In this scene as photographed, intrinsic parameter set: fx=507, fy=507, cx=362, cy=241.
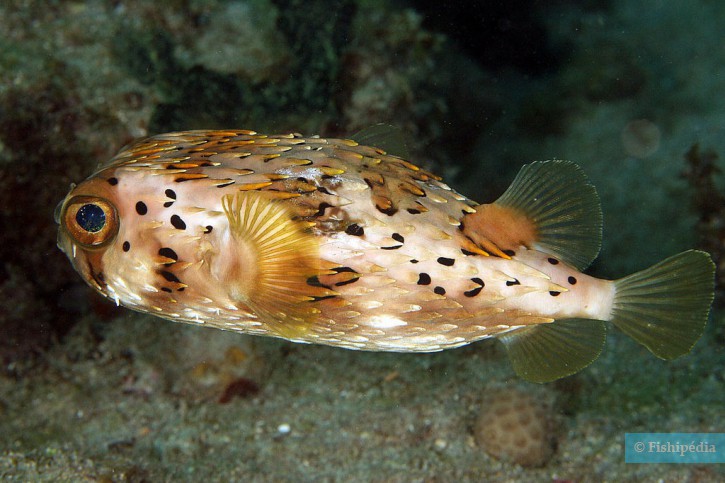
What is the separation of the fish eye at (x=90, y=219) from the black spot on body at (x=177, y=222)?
9.9 inches

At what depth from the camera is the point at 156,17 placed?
17.2 ft

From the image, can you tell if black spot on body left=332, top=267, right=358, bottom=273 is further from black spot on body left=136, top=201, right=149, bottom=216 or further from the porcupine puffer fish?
black spot on body left=136, top=201, right=149, bottom=216

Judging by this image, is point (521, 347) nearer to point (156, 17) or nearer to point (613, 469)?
point (613, 469)

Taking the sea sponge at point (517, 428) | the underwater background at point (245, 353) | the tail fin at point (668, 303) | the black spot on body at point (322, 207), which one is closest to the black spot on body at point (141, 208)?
the black spot on body at point (322, 207)

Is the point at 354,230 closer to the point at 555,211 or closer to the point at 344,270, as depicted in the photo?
the point at 344,270

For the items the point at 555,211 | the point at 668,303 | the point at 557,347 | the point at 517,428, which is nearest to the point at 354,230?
the point at 555,211

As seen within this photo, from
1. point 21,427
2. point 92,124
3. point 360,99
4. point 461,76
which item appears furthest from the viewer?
point 461,76

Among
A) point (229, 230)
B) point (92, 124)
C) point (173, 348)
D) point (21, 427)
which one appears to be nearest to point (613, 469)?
point (229, 230)

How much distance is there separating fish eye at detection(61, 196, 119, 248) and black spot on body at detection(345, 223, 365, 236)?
3.22 ft

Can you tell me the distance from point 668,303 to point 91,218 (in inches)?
110

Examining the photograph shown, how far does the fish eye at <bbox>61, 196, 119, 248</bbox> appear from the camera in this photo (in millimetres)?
2119

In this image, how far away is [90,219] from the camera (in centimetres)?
212

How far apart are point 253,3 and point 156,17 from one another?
1007 millimetres

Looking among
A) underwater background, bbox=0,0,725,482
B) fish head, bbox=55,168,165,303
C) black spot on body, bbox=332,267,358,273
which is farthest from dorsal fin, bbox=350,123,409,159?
underwater background, bbox=0,0,725,482
